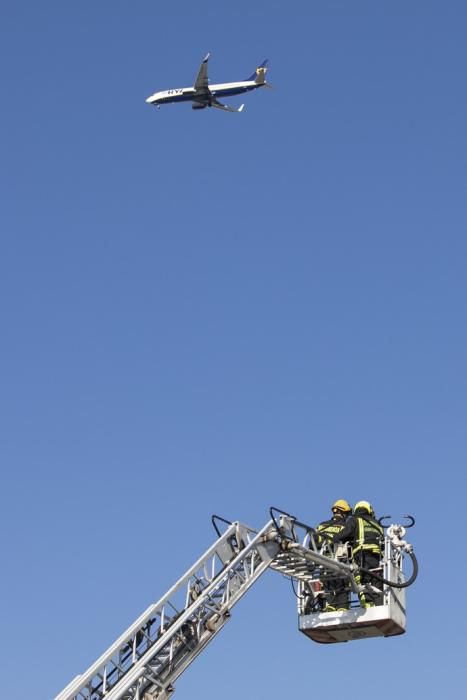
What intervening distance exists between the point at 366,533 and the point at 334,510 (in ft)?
3.74

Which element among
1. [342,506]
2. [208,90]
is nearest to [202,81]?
[208,90]

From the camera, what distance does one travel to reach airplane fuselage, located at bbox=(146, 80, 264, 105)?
98750mm

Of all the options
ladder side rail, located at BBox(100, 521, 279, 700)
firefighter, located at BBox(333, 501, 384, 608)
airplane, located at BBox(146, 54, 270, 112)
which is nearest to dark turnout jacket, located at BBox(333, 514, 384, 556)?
firefighter, located at BBox(333, 501, 384, 608)

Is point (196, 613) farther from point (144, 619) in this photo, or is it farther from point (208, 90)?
point (208, 90)

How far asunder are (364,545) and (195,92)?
251 ft

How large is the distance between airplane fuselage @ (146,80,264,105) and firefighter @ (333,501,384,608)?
74.5m

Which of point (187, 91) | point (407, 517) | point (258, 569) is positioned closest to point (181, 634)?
point (258, 569)

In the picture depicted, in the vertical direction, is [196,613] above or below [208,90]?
below

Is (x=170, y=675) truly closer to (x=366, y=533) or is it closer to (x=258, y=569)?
(x=258, y=569)

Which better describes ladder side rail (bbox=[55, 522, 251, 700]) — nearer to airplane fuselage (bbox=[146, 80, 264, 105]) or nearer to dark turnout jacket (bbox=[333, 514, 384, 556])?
dark turnout jacket (bbox=[333, 514, 384, 556])

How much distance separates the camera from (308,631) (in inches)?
1141

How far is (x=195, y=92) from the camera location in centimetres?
9981

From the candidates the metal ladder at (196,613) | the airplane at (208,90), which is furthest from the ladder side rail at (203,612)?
the airplane at (208,90)

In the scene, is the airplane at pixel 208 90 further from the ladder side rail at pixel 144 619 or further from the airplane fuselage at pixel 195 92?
the ladder side rail at pixel 144 619
